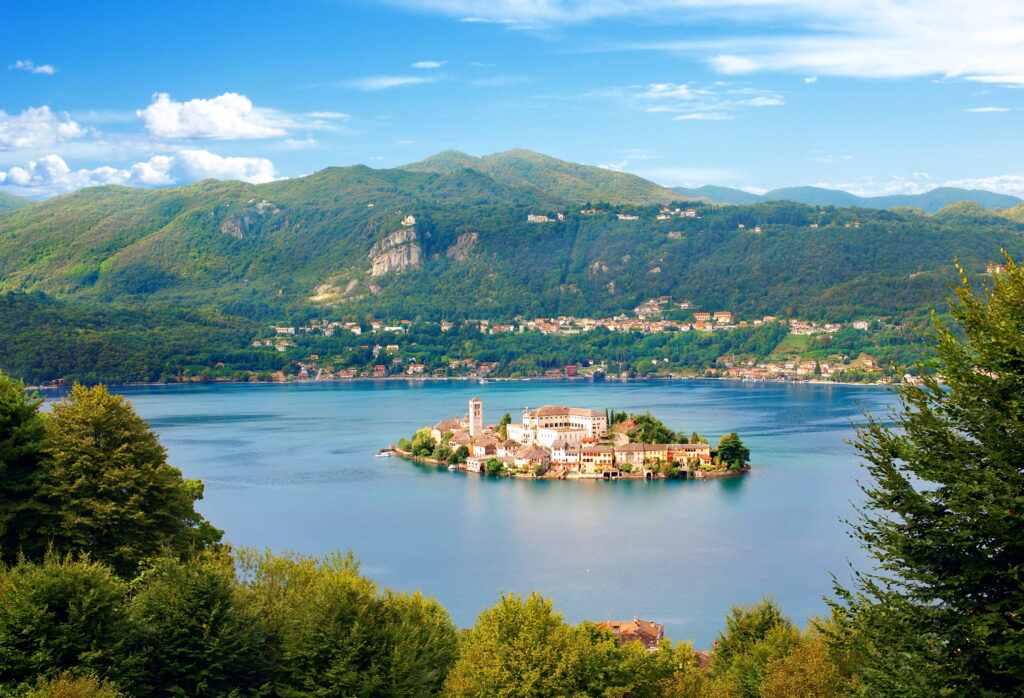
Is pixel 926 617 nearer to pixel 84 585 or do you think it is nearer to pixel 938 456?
pixel 938 456

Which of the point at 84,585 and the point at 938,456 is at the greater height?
the point at 938,456

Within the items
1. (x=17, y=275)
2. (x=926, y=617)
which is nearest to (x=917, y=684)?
(x=926, y=617)

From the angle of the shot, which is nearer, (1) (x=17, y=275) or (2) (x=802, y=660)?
(2) (x=802, y=660)

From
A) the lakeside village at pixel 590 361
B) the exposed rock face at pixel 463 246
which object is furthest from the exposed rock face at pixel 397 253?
the lakeside village at pixel 590 361

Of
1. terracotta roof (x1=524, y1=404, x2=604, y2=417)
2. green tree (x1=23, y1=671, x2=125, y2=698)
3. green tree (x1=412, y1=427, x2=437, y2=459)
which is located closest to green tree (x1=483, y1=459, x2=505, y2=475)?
terracotta roof (x1=524, y1=404, x2=604, y2=417)

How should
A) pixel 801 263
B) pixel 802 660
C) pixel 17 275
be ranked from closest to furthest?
pixel 802 660 < pixel 801 263 < pixel 17 275

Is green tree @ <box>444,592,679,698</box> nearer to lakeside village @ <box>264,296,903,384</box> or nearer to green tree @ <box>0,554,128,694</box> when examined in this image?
green tree @ <box>0,554,128,694</box>

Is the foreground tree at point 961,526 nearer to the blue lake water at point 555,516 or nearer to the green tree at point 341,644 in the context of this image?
the green tree at point 341,644
